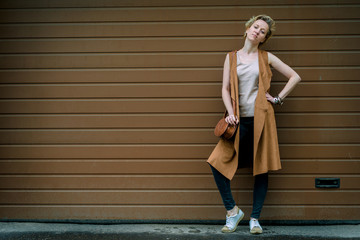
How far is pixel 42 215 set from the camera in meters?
4.23

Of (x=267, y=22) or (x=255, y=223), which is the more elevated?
(x=267, y=22)

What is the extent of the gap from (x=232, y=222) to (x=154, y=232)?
0.80 m

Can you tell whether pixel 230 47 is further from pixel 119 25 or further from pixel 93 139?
pixel 93 139

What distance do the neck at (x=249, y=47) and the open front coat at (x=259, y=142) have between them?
3.8 inches

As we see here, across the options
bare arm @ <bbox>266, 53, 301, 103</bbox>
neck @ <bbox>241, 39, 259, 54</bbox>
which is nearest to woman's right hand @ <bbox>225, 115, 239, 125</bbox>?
bare arm @ <bbox>266, 53, 301, 103</bbox>

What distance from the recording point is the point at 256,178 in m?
3.88

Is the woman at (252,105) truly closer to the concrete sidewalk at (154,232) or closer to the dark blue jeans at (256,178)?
the dark blue jeans at (256,178)

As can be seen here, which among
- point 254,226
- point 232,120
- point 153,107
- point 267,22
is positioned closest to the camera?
point 232,120

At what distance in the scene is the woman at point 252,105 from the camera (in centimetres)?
368

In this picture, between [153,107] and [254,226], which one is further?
[153,107]

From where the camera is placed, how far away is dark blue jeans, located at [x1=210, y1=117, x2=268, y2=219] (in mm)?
3758

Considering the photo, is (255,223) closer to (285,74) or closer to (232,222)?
(232,222)

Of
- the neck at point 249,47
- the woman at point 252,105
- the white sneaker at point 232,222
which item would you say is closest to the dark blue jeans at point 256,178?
the woman at point 252,105

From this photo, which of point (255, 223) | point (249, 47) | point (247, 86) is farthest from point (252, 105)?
point (255, 223)
